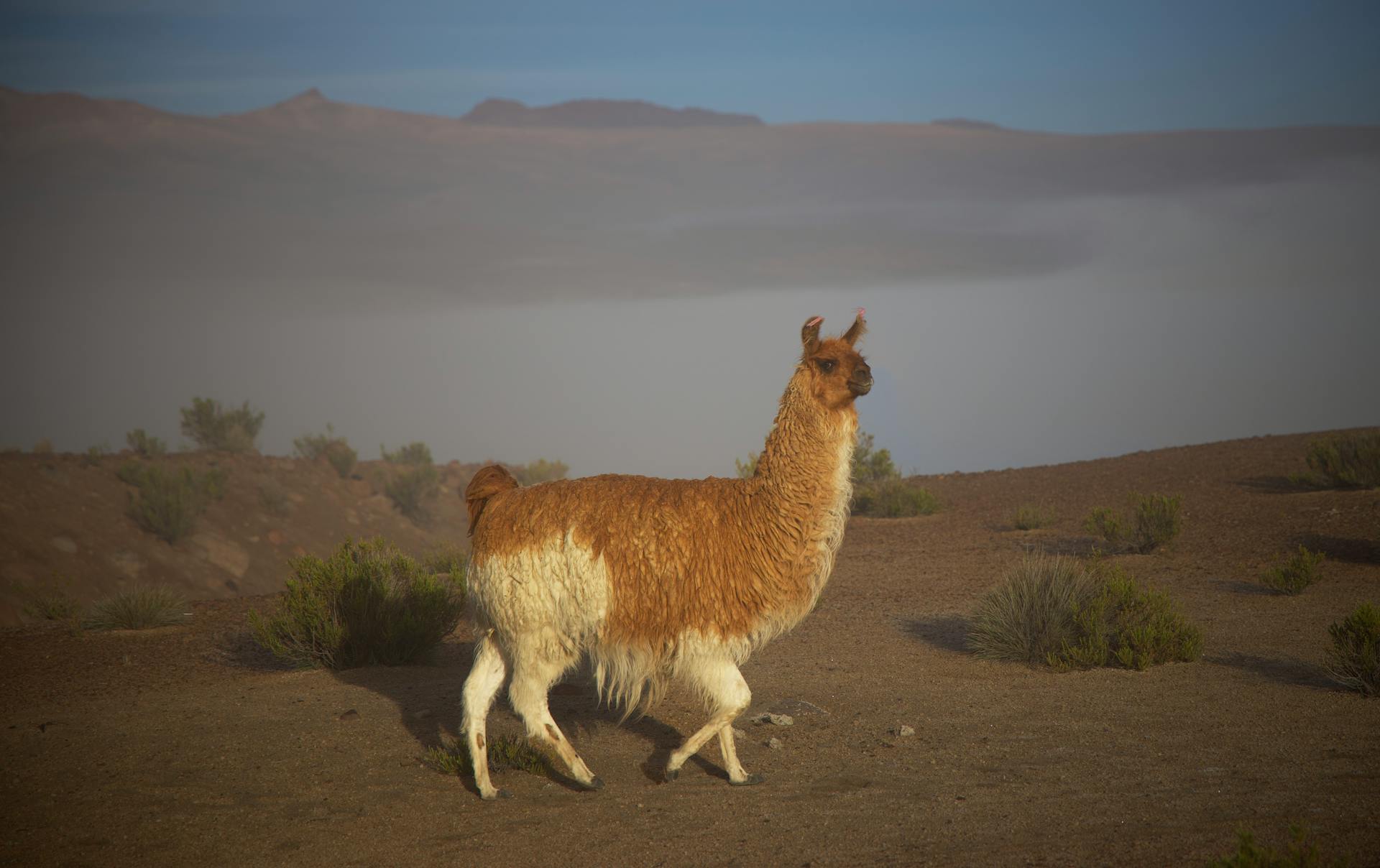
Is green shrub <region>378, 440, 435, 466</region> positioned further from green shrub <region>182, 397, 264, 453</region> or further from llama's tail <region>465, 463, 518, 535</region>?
llama's tail <region>465, 463, 518, 535</region>

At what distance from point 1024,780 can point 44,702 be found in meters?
9.23

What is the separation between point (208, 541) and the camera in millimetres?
26656

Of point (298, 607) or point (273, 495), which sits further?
point (273, 495)

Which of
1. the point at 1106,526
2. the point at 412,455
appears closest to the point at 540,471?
the point at 412,455

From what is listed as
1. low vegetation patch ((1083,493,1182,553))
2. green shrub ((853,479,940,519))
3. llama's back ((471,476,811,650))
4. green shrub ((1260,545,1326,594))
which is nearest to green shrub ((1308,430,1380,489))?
low vegetation patch ((1083,493,1182,553))

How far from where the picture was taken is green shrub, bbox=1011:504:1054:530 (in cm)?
1956

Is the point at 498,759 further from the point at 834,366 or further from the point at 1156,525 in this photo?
the point at 1156,525

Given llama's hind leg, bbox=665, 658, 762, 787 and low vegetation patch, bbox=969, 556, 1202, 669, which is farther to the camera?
low vegetation patch, bbox=969, 556, 1202, 669

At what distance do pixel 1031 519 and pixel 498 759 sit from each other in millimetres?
14271

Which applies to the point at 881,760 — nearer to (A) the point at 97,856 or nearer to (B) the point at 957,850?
(B) the point at 957,850

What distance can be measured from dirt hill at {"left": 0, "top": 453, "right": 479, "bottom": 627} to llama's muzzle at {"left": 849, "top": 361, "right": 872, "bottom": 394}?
15.0 m

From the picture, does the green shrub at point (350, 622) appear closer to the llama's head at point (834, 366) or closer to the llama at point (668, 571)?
the llama at point (668, 571)

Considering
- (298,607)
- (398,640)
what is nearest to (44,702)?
(298,607)

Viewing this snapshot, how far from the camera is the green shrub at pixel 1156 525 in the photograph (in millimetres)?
16672
